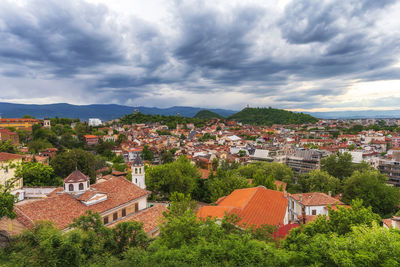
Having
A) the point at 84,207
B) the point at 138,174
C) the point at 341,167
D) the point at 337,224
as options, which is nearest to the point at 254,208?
the point at 337,224

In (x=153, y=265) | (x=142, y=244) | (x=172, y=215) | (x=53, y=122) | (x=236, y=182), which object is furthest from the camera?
(x=53, y=122)

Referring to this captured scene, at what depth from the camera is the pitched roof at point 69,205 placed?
19734 mm

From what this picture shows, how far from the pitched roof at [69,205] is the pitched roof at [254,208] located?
9557mm

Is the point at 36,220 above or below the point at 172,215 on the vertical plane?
below

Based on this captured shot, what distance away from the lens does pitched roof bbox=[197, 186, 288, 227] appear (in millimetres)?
21269

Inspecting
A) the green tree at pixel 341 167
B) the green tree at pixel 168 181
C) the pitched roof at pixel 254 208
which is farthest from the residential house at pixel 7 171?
the green tree at pixel 341 167

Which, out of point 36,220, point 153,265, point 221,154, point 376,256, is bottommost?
point 221,154

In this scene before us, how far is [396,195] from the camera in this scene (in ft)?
124

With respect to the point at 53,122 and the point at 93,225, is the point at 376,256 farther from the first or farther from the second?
the point at 53,122

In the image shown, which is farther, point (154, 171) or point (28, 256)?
point (154, 171)

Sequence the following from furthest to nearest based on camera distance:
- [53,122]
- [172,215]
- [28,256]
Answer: [53,122] → [172,215] → [28,256]

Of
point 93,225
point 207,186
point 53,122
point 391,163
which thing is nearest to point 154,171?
point 207,186

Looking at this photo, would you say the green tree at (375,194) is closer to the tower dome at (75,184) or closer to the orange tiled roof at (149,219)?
the orange tiled roof at (149,219)

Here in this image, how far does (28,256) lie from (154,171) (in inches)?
1011
